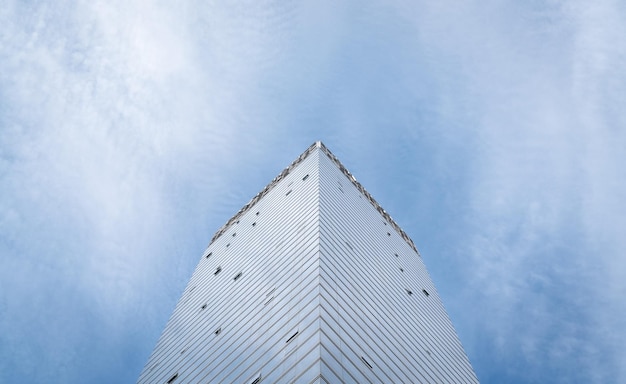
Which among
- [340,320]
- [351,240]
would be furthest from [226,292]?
[340,320]

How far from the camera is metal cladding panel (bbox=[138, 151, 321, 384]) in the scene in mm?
20438

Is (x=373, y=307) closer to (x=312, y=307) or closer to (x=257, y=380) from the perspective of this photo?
(x=312, y=307)

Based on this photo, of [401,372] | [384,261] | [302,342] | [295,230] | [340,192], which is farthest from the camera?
[340,192]

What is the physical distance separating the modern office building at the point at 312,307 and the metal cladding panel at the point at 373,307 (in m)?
0.08

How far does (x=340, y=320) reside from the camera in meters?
21.5

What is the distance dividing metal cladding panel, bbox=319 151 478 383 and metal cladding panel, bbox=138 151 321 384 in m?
0.83

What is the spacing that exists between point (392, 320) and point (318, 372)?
12.2 metres

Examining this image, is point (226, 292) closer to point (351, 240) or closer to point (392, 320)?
point (351, 240)

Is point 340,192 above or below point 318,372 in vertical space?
above

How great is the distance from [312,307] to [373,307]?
6.36 m

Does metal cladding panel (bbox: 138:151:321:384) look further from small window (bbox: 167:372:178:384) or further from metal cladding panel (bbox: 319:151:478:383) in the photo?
metal cladding panel (bbox: 319:151:478:383)

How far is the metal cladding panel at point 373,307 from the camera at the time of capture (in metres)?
20.6

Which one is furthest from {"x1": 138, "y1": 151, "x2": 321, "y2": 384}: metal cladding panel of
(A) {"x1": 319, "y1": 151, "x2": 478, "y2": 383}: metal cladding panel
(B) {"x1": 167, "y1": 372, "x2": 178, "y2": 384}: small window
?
(A) {"x1": 319, "y1": 151, "x2": 478, "y2": 383}: metal cladding panel

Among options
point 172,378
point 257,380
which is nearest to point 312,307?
point 257,380
